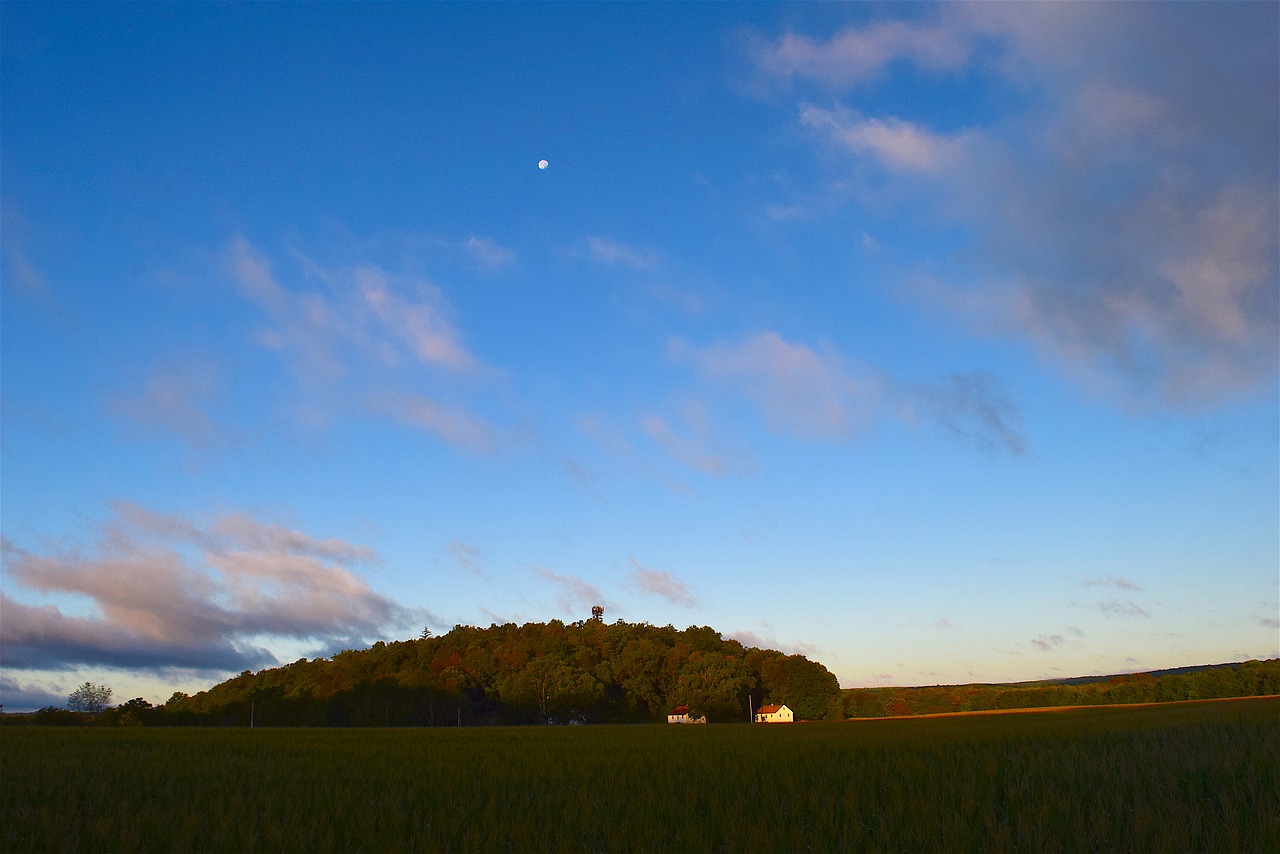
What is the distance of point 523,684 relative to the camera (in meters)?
108

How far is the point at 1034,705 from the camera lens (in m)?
121

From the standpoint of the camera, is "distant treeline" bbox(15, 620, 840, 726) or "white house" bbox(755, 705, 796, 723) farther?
"white house" bbox(755, 705, 796, 723)

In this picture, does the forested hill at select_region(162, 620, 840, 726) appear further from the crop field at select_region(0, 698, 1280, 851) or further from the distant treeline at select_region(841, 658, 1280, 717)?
the crop field at select_region(0, 698, 1280, 851)

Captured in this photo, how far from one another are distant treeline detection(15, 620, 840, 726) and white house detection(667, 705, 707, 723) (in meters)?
1.08

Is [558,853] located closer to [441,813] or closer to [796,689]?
[441,813]

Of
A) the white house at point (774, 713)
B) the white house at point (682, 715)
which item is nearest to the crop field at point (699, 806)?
the white house at point (682, 715)

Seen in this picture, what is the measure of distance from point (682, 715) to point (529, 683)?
22.4 m

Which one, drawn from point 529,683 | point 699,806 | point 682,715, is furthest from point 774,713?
point 699,806

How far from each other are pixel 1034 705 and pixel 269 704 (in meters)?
124

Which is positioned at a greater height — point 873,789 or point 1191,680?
point 873,789

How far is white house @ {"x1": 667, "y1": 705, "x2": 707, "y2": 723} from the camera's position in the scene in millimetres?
105812

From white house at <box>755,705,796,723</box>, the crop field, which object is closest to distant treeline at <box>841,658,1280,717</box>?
white house at <box>755,705,796,723</box>

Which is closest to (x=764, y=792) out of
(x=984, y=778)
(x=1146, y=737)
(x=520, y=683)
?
(x=984, y=778)

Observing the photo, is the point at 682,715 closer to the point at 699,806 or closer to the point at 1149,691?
the point at 1149,691
